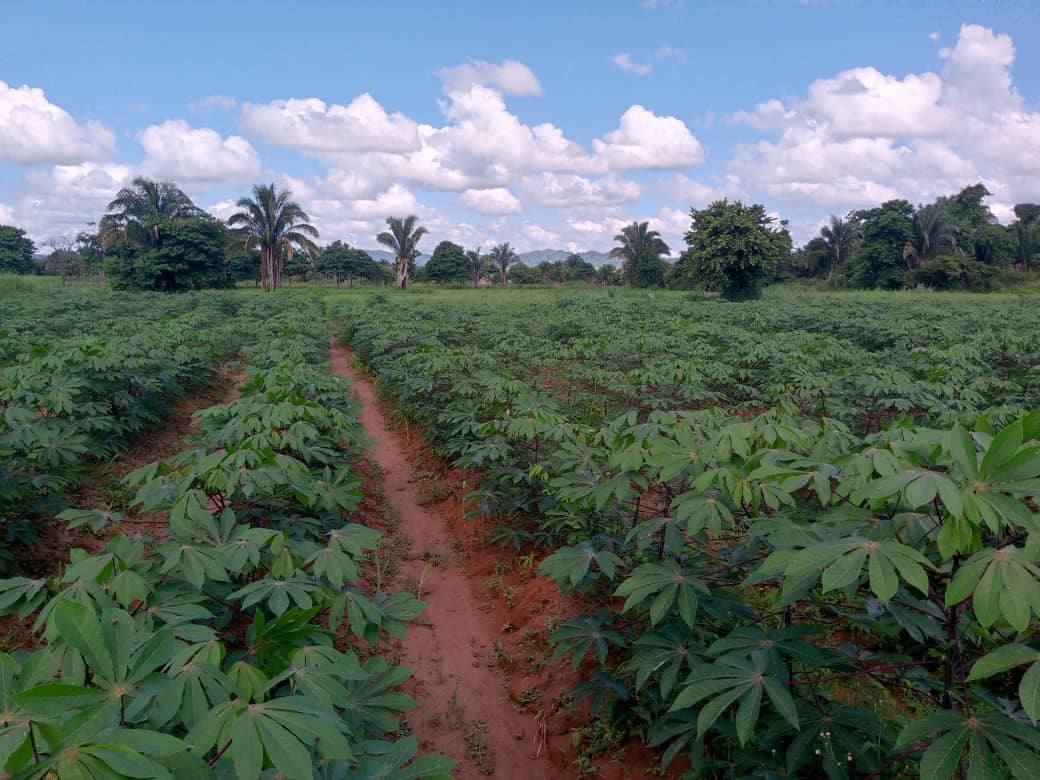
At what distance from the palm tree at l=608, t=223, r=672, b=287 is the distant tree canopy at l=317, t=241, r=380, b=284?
86.8 feet

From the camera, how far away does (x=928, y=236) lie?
3325cm

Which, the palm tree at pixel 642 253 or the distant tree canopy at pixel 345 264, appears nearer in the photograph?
the palm tree at pixel 642 253

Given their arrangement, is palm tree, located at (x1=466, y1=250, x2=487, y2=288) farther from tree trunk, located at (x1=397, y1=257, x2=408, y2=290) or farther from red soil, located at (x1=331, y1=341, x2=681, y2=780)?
red soil, located at (x1=331, y1=341, x2=681, y2=780)

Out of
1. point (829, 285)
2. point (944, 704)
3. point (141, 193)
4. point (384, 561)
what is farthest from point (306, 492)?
point (829, 285)

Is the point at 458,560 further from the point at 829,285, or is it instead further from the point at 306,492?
the point at 829,285

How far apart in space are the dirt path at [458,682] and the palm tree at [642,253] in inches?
1262

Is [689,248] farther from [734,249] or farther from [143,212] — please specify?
[143,212]

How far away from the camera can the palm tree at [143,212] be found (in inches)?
1179

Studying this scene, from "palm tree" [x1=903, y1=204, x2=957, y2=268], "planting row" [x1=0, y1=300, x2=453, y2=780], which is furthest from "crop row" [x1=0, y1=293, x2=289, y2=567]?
"palm tree" [x1=903, y1=204, x2=957, y2=268]

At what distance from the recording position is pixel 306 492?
271cm

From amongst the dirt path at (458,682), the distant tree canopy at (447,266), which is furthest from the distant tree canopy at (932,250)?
the dirt path at (458,682)

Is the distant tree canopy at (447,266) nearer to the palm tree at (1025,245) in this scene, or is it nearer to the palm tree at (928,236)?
the palm tree at (928,236)

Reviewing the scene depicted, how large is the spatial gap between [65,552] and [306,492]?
278 cm

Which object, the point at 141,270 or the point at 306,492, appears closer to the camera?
the point at 306,492
